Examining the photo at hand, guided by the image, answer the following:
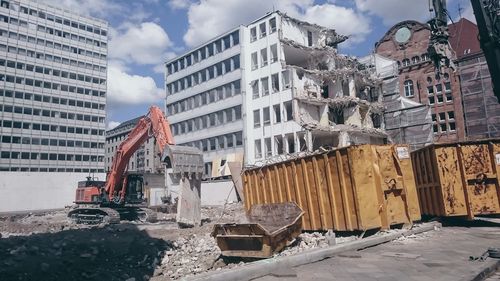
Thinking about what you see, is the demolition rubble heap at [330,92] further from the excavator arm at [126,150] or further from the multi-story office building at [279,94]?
the excavator arm at [126,150]

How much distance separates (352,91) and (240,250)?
34017 mm

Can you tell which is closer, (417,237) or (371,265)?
(371,265)

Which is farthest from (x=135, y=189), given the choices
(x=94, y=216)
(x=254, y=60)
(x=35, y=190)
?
(x=35, y=190)

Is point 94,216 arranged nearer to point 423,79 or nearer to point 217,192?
point 217,192

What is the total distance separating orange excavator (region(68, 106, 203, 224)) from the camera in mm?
19625

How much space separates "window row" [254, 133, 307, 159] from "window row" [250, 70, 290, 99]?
5239 mm

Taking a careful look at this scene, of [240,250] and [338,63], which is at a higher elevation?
[338,63]

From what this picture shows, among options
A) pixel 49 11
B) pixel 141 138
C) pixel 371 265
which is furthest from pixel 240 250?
pixel 49 11

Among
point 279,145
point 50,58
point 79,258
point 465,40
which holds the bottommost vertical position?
point 79,258

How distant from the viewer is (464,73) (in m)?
44.1

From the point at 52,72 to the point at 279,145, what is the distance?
71437mm

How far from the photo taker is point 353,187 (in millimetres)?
11031

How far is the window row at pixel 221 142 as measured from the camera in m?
43.7

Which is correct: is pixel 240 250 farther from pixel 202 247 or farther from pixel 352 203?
pixel 352 203
